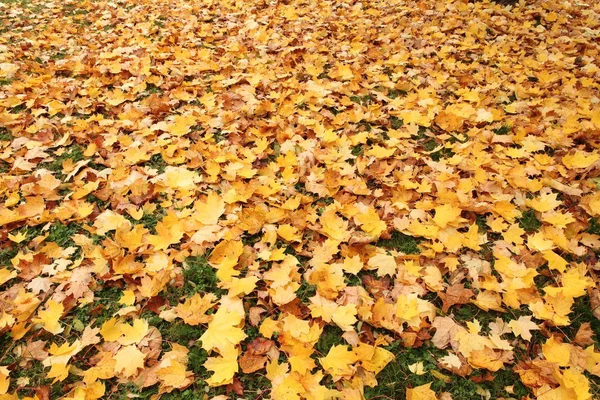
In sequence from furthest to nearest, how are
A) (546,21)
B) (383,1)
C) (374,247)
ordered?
1. (383,1)
2. (546,21)
3. (374,247)

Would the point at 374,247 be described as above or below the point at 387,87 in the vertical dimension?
below

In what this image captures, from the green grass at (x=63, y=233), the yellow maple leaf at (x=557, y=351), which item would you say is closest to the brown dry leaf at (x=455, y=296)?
the yellow maple leaf at (x=557, y=351)

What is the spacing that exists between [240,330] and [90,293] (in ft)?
3.07

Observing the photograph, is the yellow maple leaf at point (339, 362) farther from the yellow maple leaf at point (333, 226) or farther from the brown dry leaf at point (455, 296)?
the yellow maple leaf at point (333, 226)

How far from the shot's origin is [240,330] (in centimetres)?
201

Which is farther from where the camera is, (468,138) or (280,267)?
(468,138)

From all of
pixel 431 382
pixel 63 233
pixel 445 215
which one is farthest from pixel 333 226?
pixel 63 233

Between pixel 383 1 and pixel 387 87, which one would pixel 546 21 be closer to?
pixel 383 1

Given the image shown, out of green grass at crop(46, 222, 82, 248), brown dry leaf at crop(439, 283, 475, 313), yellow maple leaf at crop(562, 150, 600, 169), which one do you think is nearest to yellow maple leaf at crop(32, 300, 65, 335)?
green grass at crop(46, 222, 82, 248)

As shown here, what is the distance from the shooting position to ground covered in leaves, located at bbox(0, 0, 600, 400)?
1.94 m

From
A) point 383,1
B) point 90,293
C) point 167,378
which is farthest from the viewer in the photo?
point 383,1

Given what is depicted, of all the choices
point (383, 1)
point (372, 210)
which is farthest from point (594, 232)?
point (383, 1)

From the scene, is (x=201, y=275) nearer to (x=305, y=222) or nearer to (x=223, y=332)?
(x=223, y=332)

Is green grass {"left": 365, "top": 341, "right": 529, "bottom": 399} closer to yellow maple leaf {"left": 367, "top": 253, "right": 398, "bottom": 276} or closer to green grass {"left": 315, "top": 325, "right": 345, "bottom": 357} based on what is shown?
green grass {"left": 315, "top": 325, "right": 345, "bottom": 357}
